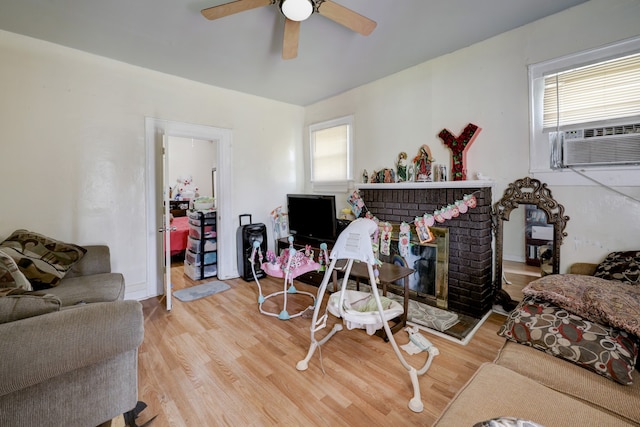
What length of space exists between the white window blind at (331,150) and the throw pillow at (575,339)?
9.09 feet

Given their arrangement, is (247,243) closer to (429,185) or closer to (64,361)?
(429,185)

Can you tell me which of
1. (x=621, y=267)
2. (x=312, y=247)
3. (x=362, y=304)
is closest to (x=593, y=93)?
(x=621, y=267)

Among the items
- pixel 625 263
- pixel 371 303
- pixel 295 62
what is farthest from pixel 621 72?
pixel 295 62

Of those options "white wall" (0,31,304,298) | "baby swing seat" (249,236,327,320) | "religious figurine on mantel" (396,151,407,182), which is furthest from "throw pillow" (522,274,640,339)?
"white wall" (0,31,304,298)

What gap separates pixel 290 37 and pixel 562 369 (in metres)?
2.77

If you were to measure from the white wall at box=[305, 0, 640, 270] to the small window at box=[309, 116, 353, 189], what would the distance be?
34 centimetres

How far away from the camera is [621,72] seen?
84.1 inches

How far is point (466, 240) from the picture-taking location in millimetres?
2764

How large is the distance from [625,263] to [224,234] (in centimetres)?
411

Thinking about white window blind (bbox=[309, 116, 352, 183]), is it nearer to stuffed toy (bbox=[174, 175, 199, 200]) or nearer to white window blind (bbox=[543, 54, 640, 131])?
white window blind (bbox=[543, 54, 640, 131])

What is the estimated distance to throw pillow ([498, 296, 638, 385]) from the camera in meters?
1.33

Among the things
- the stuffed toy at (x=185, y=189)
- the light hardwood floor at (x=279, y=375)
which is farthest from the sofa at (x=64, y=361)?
the stuffed toy at (x=185, y=189)

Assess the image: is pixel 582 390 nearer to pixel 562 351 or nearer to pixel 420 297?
pixel 562 351

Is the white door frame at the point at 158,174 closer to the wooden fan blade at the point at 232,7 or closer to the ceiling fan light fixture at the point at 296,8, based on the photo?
the wooden fan blade at the point at 232,7
